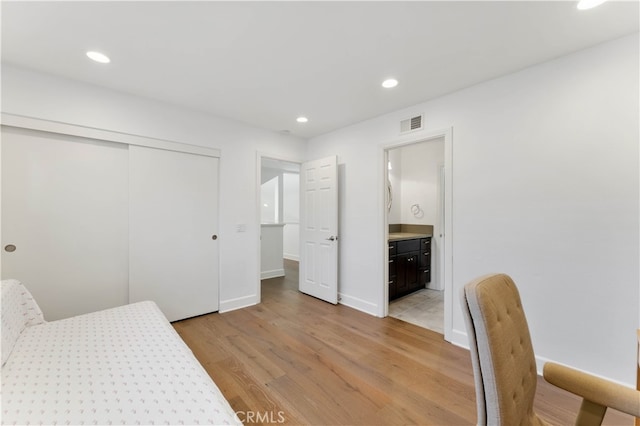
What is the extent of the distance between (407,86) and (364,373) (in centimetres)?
260

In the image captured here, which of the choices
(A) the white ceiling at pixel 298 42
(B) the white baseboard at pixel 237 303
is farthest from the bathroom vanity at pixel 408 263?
(A) the white ceiling at pixel 298 42

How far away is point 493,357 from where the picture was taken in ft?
2.69

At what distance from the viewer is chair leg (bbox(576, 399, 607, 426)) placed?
3.08ft

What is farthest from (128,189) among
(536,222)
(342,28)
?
(536,222)

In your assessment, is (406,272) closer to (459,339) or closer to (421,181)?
(459,339)

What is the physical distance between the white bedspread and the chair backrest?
0.90 meters

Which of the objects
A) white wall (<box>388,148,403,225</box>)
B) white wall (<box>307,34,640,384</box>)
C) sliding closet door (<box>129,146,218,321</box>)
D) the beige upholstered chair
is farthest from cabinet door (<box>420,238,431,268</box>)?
the beige upholstered chair

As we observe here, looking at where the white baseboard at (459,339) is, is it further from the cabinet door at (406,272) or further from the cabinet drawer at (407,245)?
the cabinet drawer at (407,245)

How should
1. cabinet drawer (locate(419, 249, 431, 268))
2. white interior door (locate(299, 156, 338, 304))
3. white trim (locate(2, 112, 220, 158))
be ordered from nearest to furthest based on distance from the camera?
white trim (locate(2, 112, 220, 158))
white interior door (locate(299, 156, 338, 304))
cabinet drawer (locate(419, 249, 431, 268))

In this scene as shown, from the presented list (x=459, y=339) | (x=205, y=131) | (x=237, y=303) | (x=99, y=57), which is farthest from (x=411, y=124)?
(x=237, y=303)

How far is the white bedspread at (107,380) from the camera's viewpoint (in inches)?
39.2

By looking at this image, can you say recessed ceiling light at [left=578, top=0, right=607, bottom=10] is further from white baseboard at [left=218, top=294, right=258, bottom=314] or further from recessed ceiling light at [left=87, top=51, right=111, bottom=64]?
white baseboard at [left=218, top=294, right=258, bottom=314]

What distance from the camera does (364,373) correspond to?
2.11m

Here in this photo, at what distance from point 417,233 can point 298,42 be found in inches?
147
